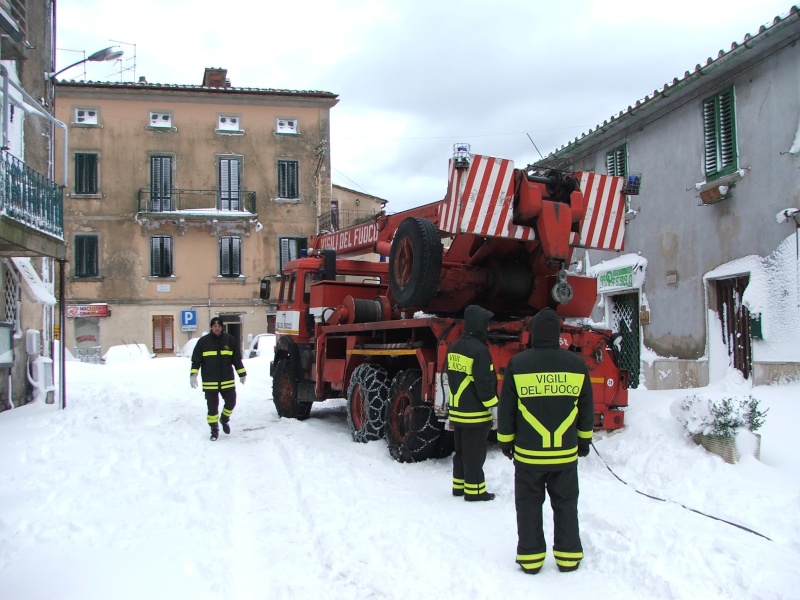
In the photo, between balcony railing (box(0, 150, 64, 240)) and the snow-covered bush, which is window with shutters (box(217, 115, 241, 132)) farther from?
the snow-covered bush

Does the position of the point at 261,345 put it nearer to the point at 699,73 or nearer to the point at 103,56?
the point at 103,56

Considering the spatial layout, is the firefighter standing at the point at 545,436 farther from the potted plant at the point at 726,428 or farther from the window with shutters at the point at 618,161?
the window with shutters at the point at 618,161

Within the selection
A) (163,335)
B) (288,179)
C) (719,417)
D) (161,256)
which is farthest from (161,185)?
(719,417)

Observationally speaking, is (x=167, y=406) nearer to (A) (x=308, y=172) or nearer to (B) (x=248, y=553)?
(B) (x=248, y=553)

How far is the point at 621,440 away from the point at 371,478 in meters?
2.50

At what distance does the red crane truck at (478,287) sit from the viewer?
7.32m

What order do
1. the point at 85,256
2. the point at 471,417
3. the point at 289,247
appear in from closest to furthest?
1. the point at 471,417
2. the point at 85,256
3. the point at 289,247

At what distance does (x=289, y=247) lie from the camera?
3366cm

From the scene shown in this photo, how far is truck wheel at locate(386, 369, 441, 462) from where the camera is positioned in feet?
25.2

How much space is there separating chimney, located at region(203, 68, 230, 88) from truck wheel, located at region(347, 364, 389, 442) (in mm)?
28505

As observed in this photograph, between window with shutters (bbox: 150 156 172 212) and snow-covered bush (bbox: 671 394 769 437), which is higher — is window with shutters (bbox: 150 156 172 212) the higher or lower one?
the higher one

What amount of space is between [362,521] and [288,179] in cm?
2936

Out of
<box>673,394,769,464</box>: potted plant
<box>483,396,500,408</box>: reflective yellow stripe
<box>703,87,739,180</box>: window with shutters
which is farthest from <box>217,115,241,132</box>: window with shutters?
<box>673,394,769,464</box>: potted plant

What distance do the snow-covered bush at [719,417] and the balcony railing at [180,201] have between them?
28.3 meters
